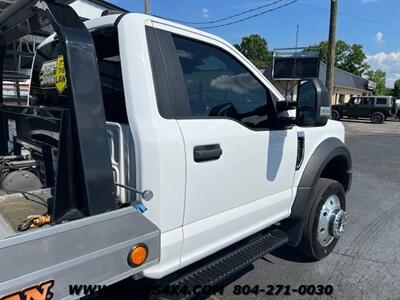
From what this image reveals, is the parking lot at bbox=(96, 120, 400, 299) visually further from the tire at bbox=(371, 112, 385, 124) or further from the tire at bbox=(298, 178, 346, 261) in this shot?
the tire at bbox=(371, 112, 385, 124)

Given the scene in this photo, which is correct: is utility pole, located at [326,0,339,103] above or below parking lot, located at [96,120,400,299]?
above

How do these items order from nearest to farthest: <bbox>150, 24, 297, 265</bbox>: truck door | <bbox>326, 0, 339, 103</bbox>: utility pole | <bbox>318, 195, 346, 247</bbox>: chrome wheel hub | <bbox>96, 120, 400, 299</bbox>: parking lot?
1. <bbox>150, 24, 297, 265</bbox>: truck door
2. <bbox>96, 120, 400, 299</bbox>: parking lot
3. <bbox>318, 195, 346, 247</bbox>: chrome wheel hub
4. <bbox>326, 0, 339, 103</bbox>: utility pole

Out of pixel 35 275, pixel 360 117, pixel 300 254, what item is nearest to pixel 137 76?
pixel 35 275

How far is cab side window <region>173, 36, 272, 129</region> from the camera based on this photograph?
247 centimetres

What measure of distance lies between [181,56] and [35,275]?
1522mm

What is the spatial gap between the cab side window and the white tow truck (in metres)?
0.01

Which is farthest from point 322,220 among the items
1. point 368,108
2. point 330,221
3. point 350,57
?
point 350,57

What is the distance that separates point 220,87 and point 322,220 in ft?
6.07

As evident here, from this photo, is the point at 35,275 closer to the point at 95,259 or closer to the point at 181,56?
the point at 95,259

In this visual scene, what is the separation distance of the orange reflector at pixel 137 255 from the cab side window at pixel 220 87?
87 cm

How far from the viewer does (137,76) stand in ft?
6.88

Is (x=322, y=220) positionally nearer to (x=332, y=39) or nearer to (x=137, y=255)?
(x=137, y=255)

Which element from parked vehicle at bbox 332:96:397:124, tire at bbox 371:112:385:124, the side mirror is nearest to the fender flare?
the side mirror

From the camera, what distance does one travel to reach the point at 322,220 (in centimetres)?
371
